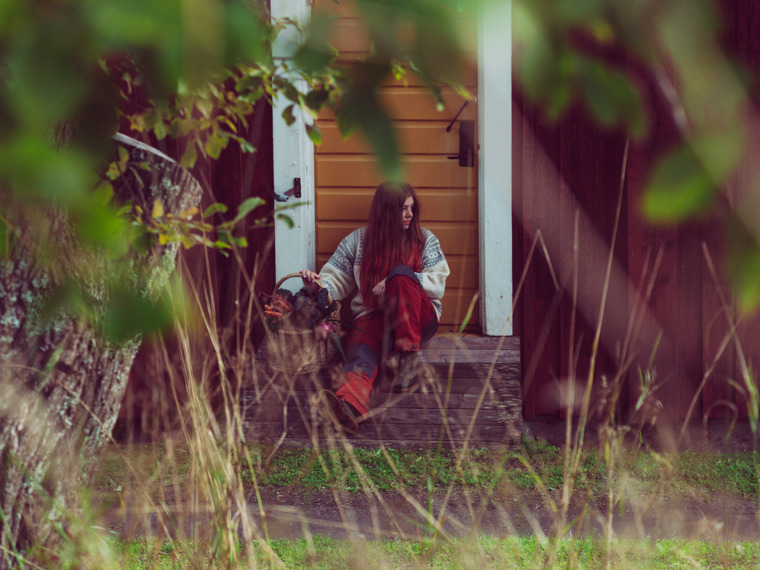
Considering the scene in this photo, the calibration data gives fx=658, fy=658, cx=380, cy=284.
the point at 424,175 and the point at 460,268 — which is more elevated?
the point at 424,175

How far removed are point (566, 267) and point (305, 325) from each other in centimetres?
162

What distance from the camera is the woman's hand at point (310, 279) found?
12.4ft

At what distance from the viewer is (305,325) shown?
12.1 feet

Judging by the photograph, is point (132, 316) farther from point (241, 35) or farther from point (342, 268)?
point (342, 268)

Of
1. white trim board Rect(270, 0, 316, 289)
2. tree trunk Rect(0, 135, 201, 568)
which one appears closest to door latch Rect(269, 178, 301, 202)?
white trim board Rect(270, 0, 316, 289)

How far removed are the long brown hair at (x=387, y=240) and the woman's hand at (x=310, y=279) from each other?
0.30 meters

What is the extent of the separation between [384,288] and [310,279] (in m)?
0.43

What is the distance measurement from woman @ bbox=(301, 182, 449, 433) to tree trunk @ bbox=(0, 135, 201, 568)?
195 centimetres

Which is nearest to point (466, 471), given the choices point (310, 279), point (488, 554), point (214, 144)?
point (488, 554)

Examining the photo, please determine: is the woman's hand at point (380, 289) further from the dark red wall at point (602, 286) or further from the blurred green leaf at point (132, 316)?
the blurred green leaf at point (132, 316)

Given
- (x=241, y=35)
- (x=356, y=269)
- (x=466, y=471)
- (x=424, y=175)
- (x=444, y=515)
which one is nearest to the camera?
(x=241, y=35)

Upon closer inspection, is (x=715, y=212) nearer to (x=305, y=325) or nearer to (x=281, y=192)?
(x=305, y=325)

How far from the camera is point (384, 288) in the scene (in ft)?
12.4

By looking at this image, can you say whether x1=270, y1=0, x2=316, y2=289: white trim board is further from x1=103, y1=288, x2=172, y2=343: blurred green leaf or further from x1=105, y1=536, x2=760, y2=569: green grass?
x1=103, y1=288, x2=172, y2=343: blurred green leaf
